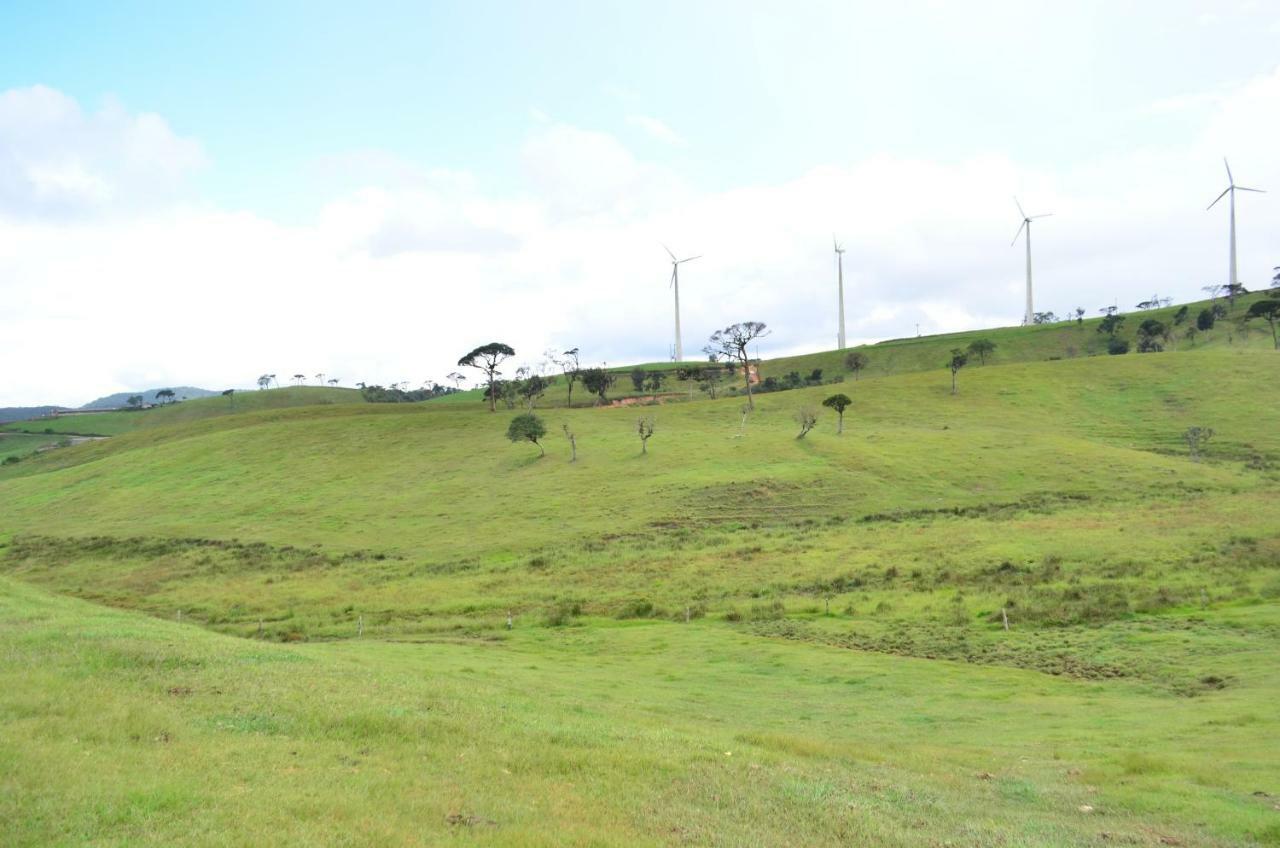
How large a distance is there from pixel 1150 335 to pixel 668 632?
6293 inches

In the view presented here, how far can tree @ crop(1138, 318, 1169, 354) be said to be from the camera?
162 metres

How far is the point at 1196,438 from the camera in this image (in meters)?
91.8

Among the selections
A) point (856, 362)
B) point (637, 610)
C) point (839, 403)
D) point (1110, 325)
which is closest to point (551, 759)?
point (637, 610)

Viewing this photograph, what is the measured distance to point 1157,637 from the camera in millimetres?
34062

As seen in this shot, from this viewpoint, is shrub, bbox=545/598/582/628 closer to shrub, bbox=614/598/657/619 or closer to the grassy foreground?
shrub, bbox=614/598/657/619

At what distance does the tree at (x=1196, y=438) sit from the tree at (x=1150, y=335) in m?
70.9

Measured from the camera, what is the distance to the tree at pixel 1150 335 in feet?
530

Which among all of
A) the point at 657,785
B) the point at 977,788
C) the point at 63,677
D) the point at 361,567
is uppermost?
the point at 63,677

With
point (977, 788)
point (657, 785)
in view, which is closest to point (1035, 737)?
point (977, 788)

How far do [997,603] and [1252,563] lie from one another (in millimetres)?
15620

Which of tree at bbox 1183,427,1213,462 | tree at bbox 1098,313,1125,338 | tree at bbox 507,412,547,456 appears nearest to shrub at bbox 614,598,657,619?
tree at bbox 507,412,547,456

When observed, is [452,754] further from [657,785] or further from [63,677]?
[63,677]

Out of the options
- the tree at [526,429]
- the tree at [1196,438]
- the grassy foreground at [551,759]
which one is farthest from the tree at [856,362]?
the grassy foreground at [551,759]

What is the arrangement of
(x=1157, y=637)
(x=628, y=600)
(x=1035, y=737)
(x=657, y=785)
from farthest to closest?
(x=628, y=600) → (x=1157, y=637) → (x=1035, y=737) → (x=657, y=785)
